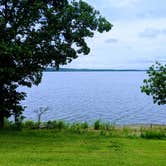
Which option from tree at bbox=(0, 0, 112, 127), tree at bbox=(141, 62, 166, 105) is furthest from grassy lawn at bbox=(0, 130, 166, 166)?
tree at bbox=(141, 62, 166, 105)

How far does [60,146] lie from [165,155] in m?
4.65

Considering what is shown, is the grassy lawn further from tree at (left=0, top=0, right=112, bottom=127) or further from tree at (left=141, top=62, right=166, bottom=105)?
tree at (left=141, top=62, right=166, bottom=105)

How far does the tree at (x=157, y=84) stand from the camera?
3195cm

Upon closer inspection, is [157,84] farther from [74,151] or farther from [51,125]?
[74,151]

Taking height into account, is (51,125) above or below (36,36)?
below

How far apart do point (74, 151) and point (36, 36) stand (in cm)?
866

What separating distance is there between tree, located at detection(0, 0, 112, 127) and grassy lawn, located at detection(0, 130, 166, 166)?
3.20 meters

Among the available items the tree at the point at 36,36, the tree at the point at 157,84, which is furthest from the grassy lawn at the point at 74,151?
the tree at the point at 157,84

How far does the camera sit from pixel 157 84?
32.1 meters

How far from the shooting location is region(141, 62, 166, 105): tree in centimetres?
3195

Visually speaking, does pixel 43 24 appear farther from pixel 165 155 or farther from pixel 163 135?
pixel 165 155

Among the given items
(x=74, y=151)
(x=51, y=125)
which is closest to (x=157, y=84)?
(x=51, y=125)

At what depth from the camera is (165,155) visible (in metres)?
17.5

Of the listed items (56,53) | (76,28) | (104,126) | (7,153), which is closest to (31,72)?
(56,53)
